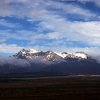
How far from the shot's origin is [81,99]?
2655 inches

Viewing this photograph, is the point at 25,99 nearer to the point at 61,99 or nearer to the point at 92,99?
the point at 61,99

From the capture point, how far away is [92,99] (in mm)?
66562

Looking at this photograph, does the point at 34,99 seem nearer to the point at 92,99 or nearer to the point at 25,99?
the point at 25,99

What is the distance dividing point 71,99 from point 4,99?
14027 millimetres

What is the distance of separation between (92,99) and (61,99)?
6485mm

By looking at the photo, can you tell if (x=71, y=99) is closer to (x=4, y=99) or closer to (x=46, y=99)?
(x=46, y=99)

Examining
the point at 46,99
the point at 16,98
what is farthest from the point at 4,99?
the point at 46,99

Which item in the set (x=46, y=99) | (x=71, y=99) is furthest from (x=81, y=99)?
(x=46, y=99)

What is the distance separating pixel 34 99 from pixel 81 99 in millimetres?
9865

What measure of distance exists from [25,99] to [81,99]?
11761 mm

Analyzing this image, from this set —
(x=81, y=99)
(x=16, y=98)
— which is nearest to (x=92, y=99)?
(x=81, y=99)

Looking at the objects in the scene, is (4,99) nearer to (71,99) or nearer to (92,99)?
(71,99)

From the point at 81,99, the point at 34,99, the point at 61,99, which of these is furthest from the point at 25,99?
the point at 81,99

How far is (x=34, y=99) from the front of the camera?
68.7 metres
